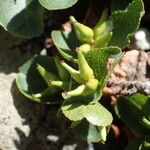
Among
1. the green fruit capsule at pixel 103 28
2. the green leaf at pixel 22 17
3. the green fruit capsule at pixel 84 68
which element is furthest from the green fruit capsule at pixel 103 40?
the green leaf at pixel 22 17

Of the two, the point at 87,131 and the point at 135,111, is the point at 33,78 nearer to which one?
the point at 87,131

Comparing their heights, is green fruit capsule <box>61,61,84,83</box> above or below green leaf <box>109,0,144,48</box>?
below

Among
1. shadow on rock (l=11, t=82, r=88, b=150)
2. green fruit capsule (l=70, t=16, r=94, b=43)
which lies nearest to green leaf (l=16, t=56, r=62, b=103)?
shadow on rock (l=11, t=82, r=88, b=150)

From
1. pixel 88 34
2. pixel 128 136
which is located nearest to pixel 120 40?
pixel 88 34

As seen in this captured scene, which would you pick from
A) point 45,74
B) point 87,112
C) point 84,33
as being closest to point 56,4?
point 84,33

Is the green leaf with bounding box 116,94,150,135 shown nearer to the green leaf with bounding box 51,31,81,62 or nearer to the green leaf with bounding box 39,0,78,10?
the green leaf with bounding box 51,31,81,62
